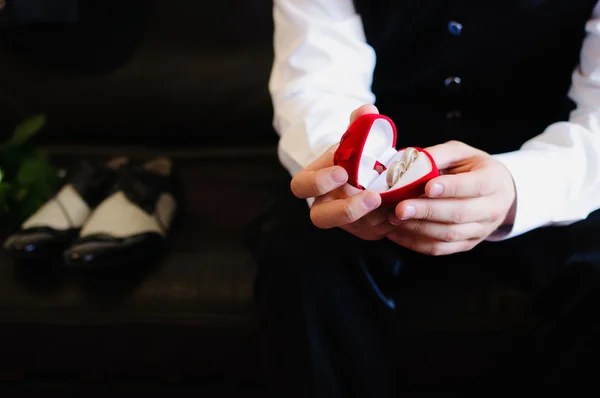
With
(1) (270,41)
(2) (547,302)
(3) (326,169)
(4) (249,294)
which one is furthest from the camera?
(1) (270,41)

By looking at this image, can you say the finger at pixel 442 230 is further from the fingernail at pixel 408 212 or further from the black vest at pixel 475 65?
the black vest at pixel 475 65

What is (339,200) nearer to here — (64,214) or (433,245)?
(433,245)

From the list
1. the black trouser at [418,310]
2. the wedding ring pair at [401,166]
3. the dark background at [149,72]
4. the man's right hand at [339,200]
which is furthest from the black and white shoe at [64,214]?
the wedding ring pair at [401,166]

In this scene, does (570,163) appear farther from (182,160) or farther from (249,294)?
(182,160)

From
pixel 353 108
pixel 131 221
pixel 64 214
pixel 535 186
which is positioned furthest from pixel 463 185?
pixel 64 214

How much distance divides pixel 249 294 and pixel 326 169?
303 millimetres

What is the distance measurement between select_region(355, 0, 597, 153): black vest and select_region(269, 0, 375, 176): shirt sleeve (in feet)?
0.14

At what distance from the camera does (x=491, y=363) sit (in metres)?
0.72

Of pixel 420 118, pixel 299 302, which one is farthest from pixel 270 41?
pixel 299 302

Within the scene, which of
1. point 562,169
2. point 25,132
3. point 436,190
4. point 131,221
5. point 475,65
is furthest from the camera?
point 25,132

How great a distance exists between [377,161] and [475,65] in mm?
288

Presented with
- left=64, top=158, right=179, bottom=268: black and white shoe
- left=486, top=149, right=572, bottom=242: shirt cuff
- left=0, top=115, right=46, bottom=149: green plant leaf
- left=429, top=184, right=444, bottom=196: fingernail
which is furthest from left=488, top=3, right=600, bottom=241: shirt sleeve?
left=0, top=115, right=46, bottom=149: green plant leaf

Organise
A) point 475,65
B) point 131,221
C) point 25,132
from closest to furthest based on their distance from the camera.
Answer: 1. point 475,65
2. point 131,221
3. point 25,132

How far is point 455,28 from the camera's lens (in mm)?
717
